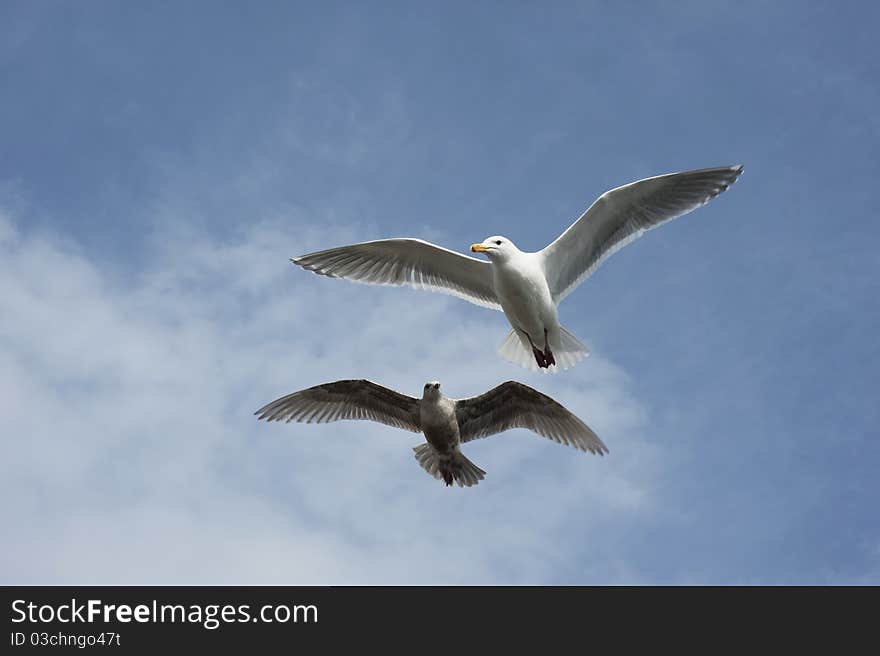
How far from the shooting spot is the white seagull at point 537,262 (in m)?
10.2

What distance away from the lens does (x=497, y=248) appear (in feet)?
33.4

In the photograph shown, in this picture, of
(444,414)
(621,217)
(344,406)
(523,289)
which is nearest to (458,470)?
(444,414)

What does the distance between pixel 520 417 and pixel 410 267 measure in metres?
2.02

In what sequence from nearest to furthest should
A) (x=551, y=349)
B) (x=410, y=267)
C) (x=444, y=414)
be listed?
(x=444, y=414)
(x=551, y=349)
(x=410, y=267)

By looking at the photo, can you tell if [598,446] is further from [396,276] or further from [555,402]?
[396,276]

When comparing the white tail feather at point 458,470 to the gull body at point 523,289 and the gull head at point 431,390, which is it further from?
the gull body at point 523,289

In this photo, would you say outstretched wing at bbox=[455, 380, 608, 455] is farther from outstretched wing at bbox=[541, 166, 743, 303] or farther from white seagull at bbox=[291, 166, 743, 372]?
outstretched wing at bbox=[541, 166, 743, 303]

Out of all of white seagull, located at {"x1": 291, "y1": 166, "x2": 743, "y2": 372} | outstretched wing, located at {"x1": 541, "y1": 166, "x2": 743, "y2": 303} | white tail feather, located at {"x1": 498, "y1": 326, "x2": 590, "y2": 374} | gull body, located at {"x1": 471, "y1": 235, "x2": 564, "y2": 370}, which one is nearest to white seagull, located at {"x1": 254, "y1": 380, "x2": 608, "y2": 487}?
white tail feather, located at {"x1": 498, "y1": 326, "x2": 590, "y2": 374}

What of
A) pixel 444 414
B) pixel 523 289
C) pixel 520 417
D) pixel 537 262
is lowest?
pixel 444 414

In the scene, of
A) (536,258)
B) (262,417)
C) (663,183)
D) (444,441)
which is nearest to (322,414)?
(262,417)

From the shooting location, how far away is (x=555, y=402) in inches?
430

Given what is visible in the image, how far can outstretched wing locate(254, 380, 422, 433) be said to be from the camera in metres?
11.0

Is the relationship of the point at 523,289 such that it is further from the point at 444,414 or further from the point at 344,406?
the point at 344,406

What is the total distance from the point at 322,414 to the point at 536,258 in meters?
2.91
